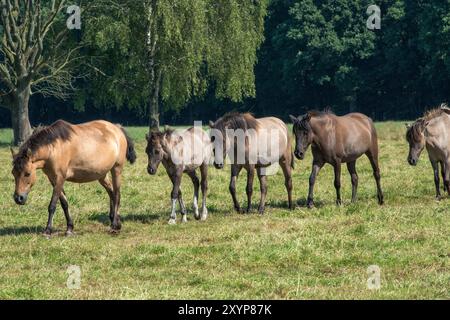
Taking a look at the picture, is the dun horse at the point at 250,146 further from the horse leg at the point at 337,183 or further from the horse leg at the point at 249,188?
the horse leg at the point at 337,183

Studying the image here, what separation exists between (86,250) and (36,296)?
318 cm

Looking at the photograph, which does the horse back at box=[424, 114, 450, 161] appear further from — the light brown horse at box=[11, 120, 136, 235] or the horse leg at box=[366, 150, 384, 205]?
the light brown horse at box=[11, 120, 136, 235]

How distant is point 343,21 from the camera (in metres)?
68.7

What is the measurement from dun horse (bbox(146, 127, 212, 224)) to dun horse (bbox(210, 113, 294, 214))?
402 millimetres

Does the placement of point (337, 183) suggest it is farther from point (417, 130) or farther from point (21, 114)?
point (21, 114)

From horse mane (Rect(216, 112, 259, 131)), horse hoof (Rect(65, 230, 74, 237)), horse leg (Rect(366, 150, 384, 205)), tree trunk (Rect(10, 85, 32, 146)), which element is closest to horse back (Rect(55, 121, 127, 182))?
horse hoof (Rect(65, 230, 74, 237))

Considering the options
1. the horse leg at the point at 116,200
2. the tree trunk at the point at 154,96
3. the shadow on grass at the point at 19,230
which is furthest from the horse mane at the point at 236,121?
the tree trunk at the point at 154,96

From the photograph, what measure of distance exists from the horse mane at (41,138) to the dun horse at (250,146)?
324 cm

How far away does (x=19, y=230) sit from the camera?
15.0 m

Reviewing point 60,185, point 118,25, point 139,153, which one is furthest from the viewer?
point 118,25

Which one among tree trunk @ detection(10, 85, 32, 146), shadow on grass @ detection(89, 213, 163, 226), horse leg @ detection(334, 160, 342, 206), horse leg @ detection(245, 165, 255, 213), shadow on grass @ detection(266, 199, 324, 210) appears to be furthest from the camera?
tree trunk @ detection(10, 85, 32, 146)

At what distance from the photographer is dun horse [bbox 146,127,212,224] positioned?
15867 millimetres
